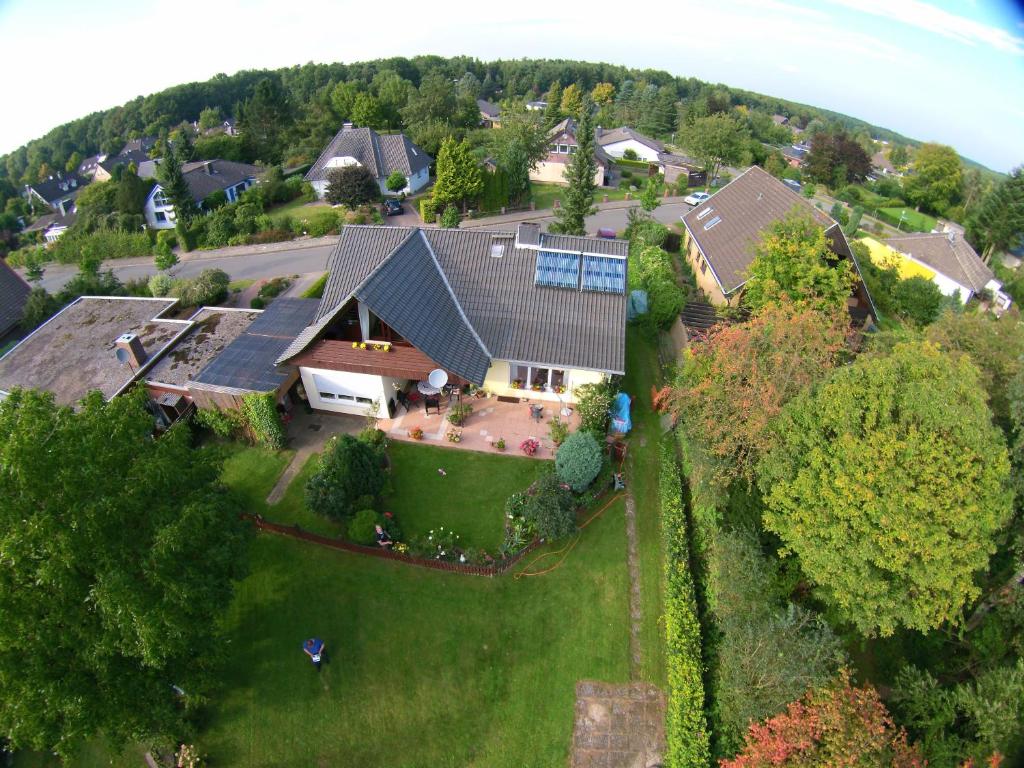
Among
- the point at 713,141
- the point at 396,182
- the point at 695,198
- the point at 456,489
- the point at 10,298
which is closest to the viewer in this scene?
the point at 456,489

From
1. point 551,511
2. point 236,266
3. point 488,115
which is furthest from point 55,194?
point 551,511

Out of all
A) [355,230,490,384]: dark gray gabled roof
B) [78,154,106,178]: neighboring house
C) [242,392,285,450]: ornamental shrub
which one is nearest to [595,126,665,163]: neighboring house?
[355,230,490,384]: dark gray gabled roof

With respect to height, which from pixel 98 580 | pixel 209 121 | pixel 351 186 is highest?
pixel 98 580

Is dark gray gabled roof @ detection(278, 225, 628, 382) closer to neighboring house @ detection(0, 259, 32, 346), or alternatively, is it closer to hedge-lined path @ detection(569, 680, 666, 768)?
hedge-lined path @ detection(569, 680, 666, 768)

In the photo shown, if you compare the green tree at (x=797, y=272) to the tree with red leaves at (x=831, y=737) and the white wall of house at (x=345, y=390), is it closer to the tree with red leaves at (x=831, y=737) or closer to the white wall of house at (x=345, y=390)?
the tree with red leaves at (x=831, y=737)

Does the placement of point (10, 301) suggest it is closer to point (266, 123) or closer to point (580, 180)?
point (580, 180)

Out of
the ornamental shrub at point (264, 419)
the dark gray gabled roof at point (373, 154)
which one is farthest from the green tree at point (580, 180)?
the ornamental shrub at point (264, 419)
